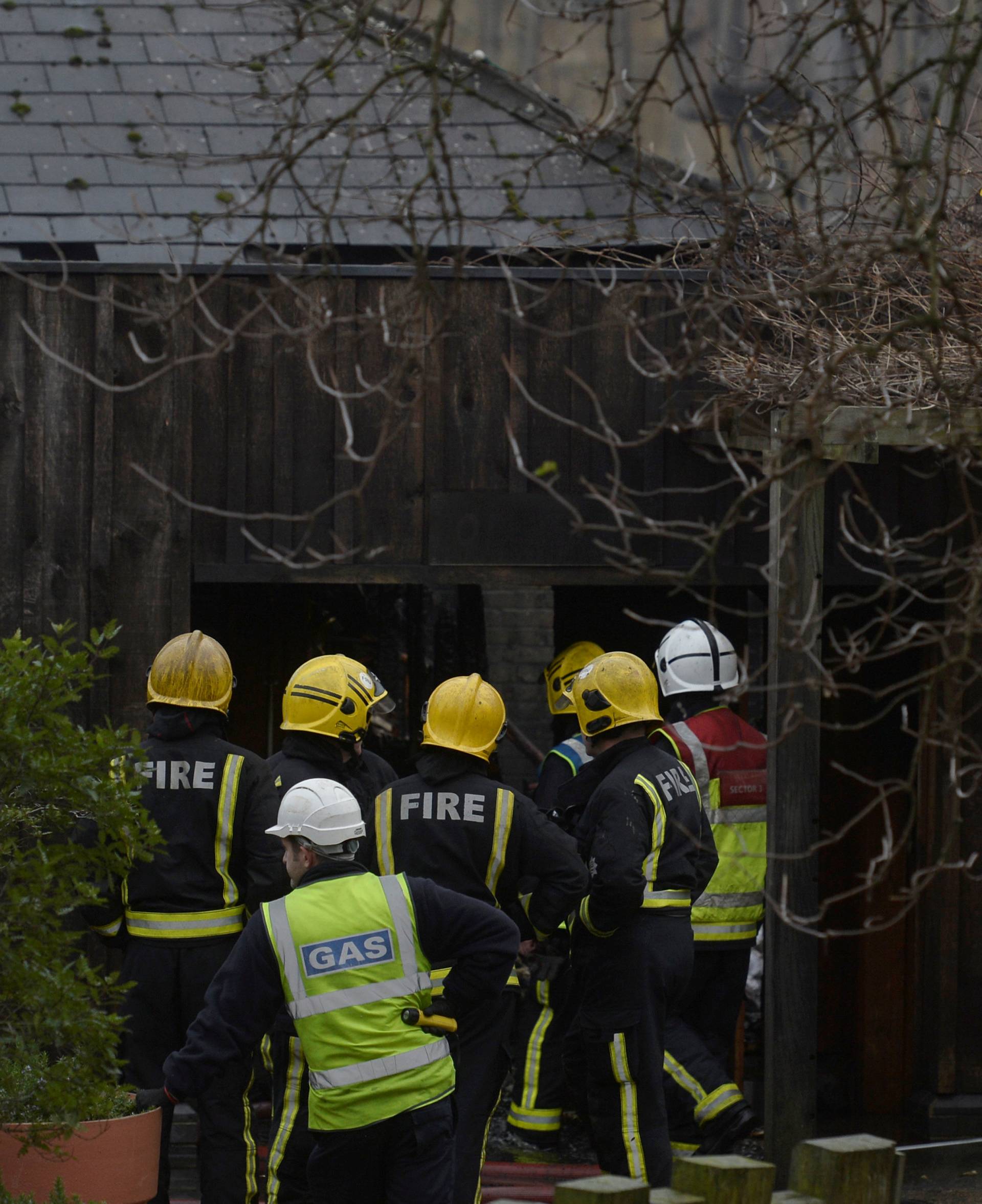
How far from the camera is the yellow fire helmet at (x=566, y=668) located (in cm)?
782

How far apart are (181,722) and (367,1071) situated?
2.01 m

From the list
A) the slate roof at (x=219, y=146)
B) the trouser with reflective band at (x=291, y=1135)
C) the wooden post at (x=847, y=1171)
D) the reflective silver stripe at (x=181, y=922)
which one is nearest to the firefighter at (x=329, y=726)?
the reflective silver stripe at (x=181, y=922)

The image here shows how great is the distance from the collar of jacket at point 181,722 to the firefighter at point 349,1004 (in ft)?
5.06

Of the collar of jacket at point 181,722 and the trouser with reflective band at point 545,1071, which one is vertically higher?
the collar of jacket at point 181,722

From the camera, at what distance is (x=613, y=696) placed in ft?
20.8

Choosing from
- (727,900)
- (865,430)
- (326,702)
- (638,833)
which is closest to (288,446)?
(326,702)

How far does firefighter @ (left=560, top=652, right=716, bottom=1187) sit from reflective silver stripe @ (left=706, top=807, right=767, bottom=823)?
519 millimetres

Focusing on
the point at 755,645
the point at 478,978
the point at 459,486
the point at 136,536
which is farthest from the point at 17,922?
the point at 755,645

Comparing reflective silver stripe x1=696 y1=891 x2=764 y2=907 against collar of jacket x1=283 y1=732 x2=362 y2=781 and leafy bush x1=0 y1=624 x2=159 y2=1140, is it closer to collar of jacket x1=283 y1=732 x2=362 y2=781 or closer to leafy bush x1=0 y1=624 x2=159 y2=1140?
collar of jacket x1=283 y1=732 x2=362 y2=781

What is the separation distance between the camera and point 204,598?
9031 millimetres

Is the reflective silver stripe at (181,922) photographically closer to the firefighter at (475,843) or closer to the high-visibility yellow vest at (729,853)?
the firefighter at (475,843)

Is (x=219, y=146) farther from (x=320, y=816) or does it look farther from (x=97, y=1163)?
(x=97, y=1163)

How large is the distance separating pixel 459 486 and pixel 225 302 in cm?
133

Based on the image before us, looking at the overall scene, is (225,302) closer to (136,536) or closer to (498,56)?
(136,536)
